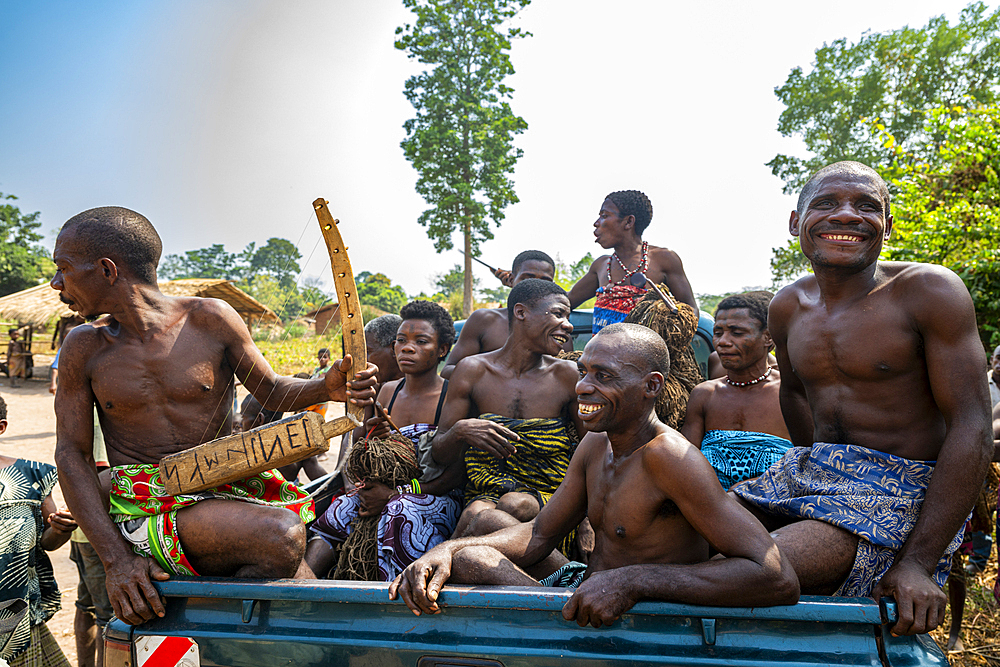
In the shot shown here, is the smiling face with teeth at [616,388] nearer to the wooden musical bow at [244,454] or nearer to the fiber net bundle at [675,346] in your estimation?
the wooden musical bow at [244,454]

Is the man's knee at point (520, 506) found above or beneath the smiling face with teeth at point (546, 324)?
beneath

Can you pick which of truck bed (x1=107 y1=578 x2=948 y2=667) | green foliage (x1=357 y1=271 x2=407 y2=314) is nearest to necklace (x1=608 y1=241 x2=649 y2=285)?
truck bed (x1=107 y1=578 x2=948 y2=667)

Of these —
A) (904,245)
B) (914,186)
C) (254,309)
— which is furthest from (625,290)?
(254,309)

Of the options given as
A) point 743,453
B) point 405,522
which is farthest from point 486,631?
point 743,453

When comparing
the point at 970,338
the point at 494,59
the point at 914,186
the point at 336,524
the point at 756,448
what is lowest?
the point at 336,524

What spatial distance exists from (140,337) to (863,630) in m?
2.48

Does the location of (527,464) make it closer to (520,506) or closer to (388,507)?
(520,506)

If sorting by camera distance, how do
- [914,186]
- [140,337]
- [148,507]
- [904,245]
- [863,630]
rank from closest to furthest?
[863,630] < [148,507] < [140,337] < [904,245] < [914,186]

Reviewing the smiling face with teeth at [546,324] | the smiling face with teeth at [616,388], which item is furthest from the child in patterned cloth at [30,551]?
the smiling face with teeth at [616,388]

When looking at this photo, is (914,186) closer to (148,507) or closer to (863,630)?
(863,630)

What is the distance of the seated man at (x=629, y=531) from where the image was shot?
1602 millimetres

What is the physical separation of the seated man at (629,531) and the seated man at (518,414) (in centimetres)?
44

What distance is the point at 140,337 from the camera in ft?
7.36

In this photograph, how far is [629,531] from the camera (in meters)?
1.98
